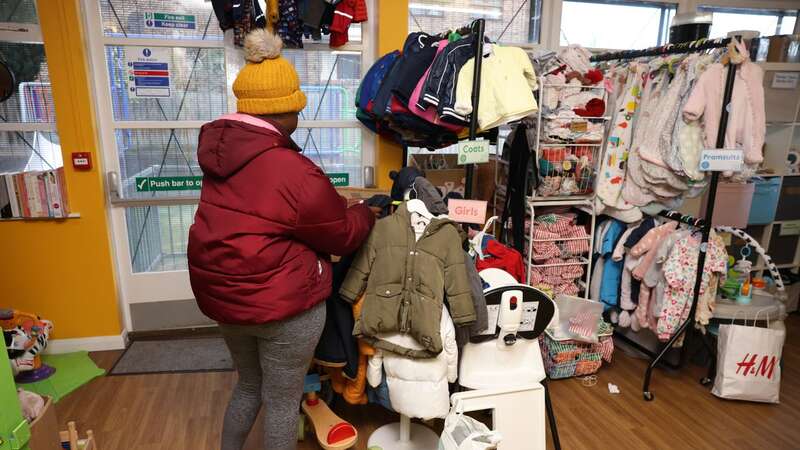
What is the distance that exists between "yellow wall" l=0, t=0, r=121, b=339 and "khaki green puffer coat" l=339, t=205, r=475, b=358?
1.85 meters

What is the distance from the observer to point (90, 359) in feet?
9.33

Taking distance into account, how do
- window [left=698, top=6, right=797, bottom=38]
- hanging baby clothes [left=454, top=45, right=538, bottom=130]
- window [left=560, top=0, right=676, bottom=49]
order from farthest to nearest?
1. window [left=698, top=6, right=797, bottom=38]
2. window [left=560, top=0, right=676, bottom=49]
3. hanging baby clothes [left=454, top=45, right=538, bottom=130]

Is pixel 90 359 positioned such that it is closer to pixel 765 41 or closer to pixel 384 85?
pixel 384 85

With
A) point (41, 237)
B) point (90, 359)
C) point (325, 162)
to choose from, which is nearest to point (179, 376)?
point (90, 359)

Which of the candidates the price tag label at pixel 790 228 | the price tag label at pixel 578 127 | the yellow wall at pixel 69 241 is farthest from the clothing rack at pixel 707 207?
the yellow wall at pixel 69 241

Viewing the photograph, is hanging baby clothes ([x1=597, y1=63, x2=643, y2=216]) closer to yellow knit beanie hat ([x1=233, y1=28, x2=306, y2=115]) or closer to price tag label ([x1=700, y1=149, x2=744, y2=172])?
price tag label ([x1=700, y1=149, x2=744, y2=172])

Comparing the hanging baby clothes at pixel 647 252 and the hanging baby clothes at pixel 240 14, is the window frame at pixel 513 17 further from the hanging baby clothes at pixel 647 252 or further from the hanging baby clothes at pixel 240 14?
the hanging baby clothes at pixel 647 252

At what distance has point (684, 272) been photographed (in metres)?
2.49

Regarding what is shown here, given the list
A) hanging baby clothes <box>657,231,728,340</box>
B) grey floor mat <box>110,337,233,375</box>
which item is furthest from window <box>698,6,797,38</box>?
grey floor mat <box>110,337,233,375</box>

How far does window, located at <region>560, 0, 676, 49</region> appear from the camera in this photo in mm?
3371

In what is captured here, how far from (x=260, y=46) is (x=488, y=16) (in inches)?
83.3

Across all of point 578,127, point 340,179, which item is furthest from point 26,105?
point 578,127

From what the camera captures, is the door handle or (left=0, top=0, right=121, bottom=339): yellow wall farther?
the door handle

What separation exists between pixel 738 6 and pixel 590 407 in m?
3.04
